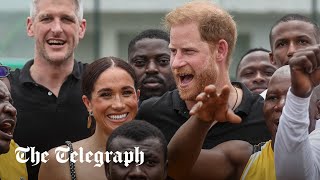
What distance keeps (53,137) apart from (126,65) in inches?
29.8

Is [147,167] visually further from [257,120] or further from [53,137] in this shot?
[53,137]

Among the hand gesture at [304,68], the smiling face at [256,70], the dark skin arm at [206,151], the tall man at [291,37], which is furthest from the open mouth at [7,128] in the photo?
the smiling face at [256,70]

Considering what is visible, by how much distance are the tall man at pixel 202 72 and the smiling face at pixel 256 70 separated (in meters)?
2.18

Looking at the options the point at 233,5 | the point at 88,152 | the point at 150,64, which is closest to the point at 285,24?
the point at 150,64

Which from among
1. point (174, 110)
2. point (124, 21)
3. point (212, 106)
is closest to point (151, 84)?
point (174, 110)

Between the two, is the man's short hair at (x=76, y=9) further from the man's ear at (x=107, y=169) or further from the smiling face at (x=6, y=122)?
the man's ear at (x=107, y=169)

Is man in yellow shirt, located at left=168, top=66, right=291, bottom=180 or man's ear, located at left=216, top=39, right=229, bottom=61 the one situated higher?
man's ear, located at left=216, top=39, right=229, bottom=61

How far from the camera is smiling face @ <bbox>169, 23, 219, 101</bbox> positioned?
19.8ft

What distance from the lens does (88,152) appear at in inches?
239

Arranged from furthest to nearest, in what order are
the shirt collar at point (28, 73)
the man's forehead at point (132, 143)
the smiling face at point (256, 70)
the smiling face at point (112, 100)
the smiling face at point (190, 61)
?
the smiling face at point (256, 70)
the shirt collar at point (28, 73)
the smiling face at point (112, 100)
the smiling face at point (190, 61)
the man's forehead at point (132, 143)

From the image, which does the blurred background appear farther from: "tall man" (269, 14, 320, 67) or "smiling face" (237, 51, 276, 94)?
"tall man" (269, 14, 320, 67)

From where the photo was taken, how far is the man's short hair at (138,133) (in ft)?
18.7

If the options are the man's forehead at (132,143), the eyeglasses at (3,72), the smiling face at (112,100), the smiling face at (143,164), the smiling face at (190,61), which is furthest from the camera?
the eyeglasses at (3,72)

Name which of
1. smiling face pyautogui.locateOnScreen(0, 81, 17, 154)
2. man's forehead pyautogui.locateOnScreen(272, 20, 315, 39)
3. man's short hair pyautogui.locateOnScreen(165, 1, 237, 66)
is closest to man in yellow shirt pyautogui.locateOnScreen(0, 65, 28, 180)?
smiling face pyautogui.locateOnScreen(0, 81, 17, 154)
